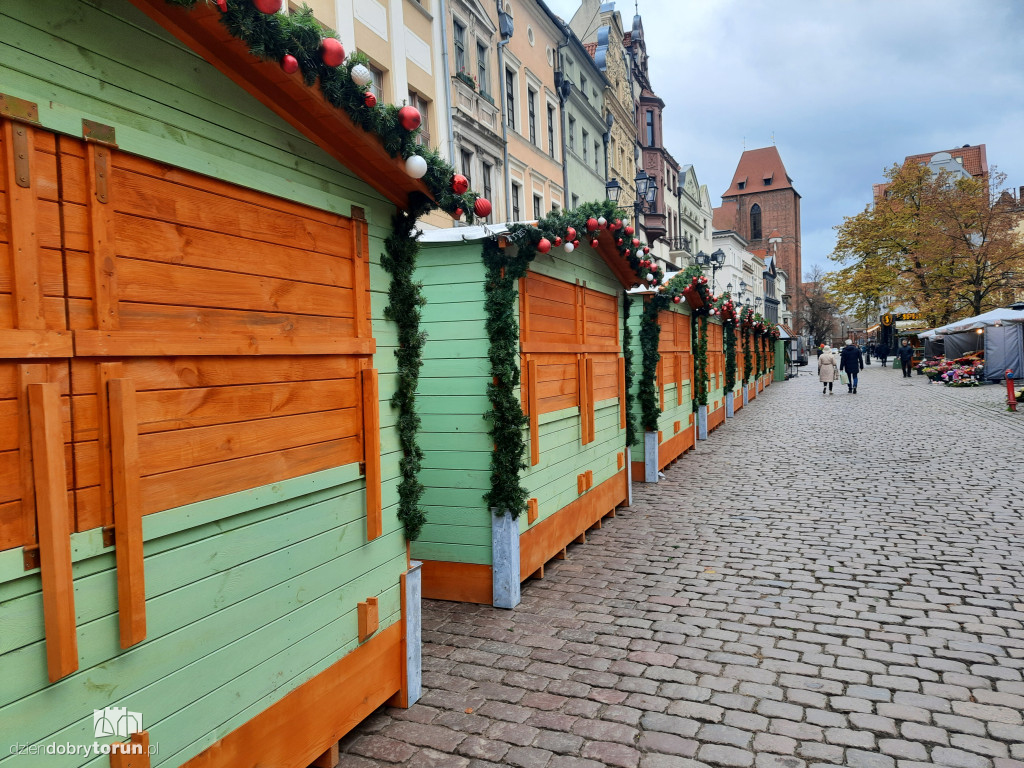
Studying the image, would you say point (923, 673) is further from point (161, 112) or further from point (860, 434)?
point (860, 434)

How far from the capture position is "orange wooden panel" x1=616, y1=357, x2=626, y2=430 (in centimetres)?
889

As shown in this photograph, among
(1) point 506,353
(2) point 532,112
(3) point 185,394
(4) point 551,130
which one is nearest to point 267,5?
(3) point 185,394

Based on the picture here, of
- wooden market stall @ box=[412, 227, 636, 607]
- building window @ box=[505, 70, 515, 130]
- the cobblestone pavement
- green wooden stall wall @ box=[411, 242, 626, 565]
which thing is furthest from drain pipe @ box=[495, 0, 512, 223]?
green wooden stall wall @ box=[411, 242, 626, 565]

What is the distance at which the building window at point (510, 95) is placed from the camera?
850 inches

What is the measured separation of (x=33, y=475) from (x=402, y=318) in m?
2.19

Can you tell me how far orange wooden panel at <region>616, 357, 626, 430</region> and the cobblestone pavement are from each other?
47.8 inches

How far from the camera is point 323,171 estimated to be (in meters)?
3.55

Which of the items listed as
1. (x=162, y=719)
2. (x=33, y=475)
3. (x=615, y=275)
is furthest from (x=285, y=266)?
(x=615, y=275)

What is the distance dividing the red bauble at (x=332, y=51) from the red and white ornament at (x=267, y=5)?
322mm

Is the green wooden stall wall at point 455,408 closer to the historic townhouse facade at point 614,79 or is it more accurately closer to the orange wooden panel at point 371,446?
the orange wooden panel at point 371,446

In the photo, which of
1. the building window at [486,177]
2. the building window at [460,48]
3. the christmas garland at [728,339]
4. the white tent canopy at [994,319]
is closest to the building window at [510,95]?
the building window at [486,177]

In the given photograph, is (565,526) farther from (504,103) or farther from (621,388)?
(504,103)

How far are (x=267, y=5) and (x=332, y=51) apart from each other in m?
0.40

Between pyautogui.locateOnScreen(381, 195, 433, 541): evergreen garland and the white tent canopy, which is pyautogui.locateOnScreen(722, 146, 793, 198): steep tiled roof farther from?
pyautogui.locateOnScreen(381, 195, 433, 541): evergreen garland
